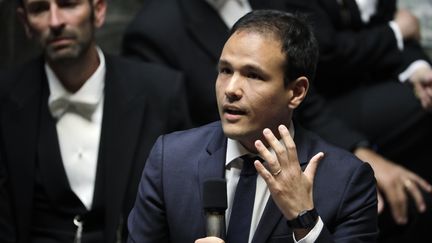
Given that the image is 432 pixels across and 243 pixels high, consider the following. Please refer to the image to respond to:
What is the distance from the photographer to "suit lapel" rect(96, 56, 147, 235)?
3.34 m

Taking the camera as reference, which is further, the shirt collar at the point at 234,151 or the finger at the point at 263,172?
the shirt collar at the point at 234,151

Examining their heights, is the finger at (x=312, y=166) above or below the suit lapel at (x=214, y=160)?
above

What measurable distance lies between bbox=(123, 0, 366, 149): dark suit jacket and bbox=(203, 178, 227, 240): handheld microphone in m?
1.45

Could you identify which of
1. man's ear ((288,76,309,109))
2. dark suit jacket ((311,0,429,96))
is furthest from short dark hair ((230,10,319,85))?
dark suit jacket ((311,0,429,96))

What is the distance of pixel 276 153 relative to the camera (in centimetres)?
219

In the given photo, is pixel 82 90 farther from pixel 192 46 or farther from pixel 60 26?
pixel 192 46

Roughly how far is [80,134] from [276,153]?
1345 mm

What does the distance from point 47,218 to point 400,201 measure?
Result: 4.05 ft

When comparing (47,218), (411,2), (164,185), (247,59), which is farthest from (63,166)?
(411,2)

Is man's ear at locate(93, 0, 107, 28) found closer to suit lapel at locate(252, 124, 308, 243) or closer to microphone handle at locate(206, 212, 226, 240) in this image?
suit lapel at locate(252, 124, 308, 243)

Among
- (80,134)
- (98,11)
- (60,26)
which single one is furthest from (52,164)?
(98,11)

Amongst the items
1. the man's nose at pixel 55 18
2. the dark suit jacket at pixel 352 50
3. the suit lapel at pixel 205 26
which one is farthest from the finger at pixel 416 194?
the man's nose at pixel 55 18

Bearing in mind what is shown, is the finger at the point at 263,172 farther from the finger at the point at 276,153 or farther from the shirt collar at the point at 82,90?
the shirt collar at the point at 82,90

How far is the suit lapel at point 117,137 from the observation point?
10.9 feet
